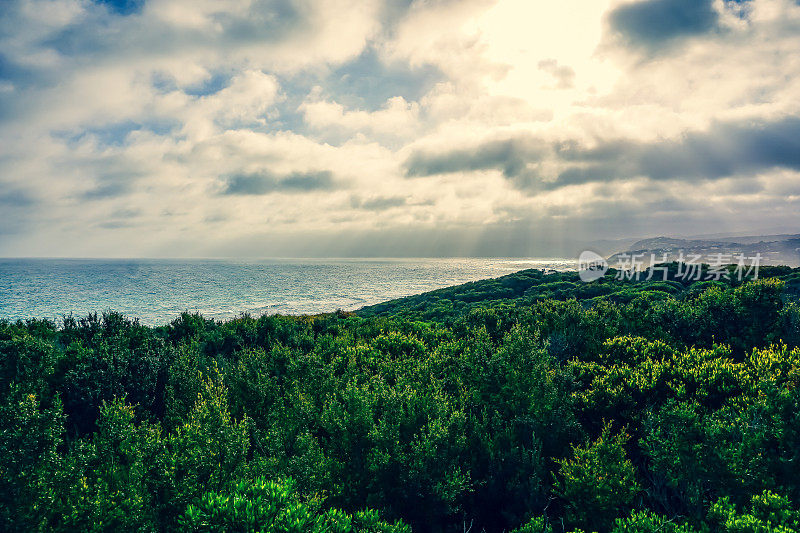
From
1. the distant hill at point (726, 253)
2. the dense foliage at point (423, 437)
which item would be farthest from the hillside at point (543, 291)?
the dense foliage at point (423, 437)

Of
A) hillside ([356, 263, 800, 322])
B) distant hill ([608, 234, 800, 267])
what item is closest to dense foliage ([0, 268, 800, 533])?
hillside ([356, 263, 800, 322])

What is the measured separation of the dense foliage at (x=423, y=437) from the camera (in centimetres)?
968

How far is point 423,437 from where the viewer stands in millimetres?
12508

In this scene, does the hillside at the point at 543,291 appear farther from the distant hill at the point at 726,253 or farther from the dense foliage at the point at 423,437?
the dense foliage at the point at 423,437

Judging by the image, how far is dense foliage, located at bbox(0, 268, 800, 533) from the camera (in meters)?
9.68

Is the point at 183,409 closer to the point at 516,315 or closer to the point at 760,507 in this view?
the point at 760,507

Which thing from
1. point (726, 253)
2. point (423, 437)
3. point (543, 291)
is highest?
point (726, 253)

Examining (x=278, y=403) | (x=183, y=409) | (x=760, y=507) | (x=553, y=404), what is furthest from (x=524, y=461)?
(x=183, y=409)

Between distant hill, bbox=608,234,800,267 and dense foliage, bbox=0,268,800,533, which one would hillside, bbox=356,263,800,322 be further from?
dense foliage, bbox=0,268,800,533

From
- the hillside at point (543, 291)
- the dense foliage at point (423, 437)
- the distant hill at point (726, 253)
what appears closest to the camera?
the dense foliage at point (423, 437)

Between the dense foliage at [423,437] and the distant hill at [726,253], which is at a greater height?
the distant hill at [726,253]

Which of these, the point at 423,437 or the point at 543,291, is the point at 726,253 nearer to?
the point at 543,291

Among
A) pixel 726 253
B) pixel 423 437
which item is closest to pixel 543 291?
pixel 726 253

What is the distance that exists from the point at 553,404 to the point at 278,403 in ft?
39.3
